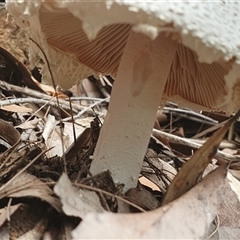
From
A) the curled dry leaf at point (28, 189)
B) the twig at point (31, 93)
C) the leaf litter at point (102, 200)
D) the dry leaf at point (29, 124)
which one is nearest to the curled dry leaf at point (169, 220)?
the leaf litter at point (102, 200)

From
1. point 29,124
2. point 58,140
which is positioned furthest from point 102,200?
point 29,124

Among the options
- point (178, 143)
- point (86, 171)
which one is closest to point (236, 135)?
point (178, 143)

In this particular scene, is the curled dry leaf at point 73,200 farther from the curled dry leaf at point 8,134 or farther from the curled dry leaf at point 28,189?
the curled dry leaf at point 8,134

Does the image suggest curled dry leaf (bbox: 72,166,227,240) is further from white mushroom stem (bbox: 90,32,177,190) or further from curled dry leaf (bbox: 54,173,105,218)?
white mushroom stem (bbox: 90,32,177,190)

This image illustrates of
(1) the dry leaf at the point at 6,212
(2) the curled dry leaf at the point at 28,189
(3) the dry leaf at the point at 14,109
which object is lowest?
(3) the dry leaf at the point at 14,109

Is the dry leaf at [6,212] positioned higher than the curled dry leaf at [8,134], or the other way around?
the dry leaf at [6,212]

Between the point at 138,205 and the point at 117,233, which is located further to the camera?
the point at 138,205

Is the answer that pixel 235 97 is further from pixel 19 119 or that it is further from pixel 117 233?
pixel 19 119

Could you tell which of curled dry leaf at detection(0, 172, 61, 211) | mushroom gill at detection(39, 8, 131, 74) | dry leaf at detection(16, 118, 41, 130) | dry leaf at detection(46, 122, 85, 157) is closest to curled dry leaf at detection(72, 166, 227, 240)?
curled dry leaf at detection(0, 172, 61, 211)
